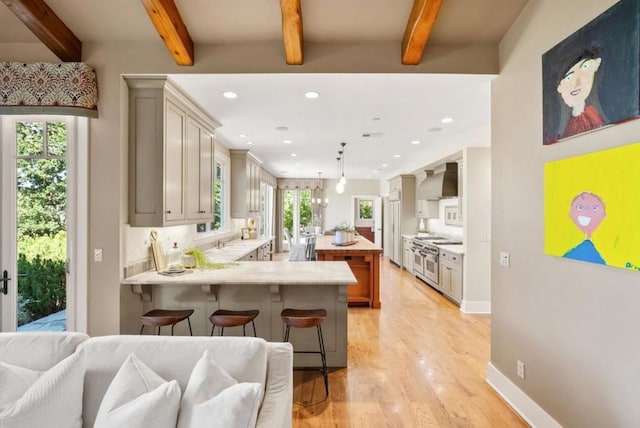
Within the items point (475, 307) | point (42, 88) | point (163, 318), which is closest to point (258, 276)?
point (163, 318)

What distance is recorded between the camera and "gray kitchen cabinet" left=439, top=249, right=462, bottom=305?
4.87m

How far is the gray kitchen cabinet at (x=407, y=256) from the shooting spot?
7.31 metres

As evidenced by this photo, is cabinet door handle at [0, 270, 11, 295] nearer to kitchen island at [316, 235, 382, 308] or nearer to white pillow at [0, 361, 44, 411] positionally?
white pillow at [0, 361, 44, 411]

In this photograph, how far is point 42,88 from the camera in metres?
2.55

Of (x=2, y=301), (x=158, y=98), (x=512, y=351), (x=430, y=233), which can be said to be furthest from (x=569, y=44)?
(x=430, y=233)

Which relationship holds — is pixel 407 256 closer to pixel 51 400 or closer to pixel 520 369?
pixel 520 369

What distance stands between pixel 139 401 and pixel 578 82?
2.69m

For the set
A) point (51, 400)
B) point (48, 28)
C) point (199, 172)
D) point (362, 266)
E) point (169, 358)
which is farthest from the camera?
point (362, 266)

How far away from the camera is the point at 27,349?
1.51 m

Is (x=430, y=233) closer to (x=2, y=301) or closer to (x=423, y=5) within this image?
(x=423, y=5)

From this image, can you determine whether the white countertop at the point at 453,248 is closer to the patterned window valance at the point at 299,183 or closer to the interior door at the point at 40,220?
the interior door at the point at 40,220

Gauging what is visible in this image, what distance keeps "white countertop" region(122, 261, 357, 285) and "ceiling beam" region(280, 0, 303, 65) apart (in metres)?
1.84

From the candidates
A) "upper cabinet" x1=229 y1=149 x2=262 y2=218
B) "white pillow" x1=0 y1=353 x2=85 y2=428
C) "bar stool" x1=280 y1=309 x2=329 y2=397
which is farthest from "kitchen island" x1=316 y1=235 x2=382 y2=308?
"white pillow" x1=0 y1=353 x2=85 y2=428

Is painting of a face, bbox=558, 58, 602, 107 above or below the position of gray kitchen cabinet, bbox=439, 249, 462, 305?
above
